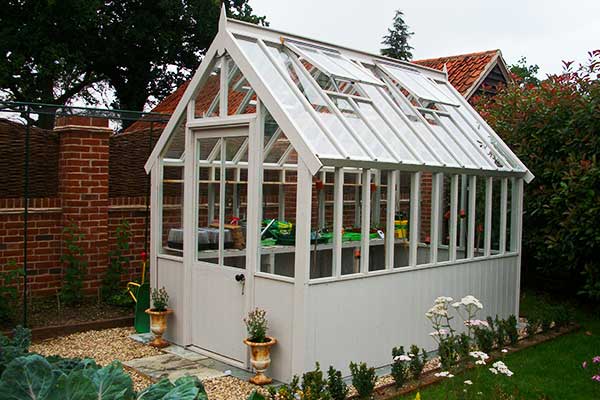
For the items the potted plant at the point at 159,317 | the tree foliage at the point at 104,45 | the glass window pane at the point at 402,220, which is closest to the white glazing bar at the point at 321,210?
the glass window pane at the point at 402,220

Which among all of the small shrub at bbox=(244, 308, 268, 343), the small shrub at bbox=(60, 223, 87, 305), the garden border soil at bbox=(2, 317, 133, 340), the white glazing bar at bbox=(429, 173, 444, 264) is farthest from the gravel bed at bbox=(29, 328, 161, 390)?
the white glazing bar at bbox=(429, 173, 444, 264)

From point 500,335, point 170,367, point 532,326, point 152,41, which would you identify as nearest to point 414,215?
point 500,335

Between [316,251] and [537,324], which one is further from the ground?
[316,251]

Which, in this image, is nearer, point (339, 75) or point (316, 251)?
point (316, 251)

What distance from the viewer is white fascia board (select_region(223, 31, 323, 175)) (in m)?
5.90

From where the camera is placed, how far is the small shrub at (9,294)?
25.4 ft

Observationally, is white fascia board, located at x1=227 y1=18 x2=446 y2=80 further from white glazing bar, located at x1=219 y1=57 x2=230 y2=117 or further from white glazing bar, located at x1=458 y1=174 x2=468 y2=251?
white glazing bar, located at x1=458 y1=174 x2=468 y2=251

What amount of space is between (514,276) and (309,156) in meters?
4.61

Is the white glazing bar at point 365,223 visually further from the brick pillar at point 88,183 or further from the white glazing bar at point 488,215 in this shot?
the brick pillar at point 88,183

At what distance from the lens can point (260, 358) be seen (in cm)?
622

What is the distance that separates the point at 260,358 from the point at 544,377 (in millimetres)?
3006

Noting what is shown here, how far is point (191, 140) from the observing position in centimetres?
755

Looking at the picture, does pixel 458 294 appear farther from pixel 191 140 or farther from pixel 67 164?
pixel 67 164

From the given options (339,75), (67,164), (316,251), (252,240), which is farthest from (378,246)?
(67,164)
